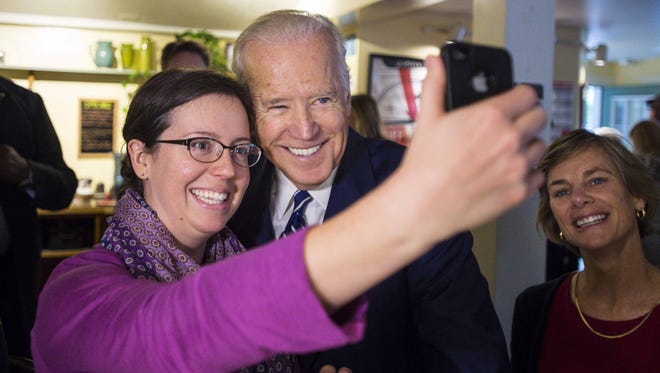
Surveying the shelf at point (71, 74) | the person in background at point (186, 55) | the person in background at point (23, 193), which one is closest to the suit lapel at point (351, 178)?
the person in background at point (23, 193)

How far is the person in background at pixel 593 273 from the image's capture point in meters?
1.91

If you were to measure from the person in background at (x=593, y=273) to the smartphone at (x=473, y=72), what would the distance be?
4.81 feet

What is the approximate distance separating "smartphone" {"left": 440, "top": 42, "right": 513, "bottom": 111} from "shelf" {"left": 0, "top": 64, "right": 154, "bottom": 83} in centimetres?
632

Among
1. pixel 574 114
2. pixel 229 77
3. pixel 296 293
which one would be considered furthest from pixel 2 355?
pixel 574 114

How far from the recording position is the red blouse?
Answer: 182 cm

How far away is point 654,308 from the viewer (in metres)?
1.87

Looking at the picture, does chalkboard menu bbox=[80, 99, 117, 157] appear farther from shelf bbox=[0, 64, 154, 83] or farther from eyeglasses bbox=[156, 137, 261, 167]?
eyeglasses bbox=[156, 137, 261, 167]

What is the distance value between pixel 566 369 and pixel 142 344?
151cm

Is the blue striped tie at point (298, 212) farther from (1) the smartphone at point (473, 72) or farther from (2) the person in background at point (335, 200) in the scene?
(1) the smartphone at point (473, 72)

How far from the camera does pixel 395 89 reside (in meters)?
6.36

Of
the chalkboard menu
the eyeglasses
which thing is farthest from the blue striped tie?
the chalkboard menu

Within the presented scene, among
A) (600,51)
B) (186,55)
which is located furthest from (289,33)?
(600,51)

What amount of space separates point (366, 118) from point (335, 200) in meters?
2.63

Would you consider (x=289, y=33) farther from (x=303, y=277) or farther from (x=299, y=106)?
(x=303, y=277)
